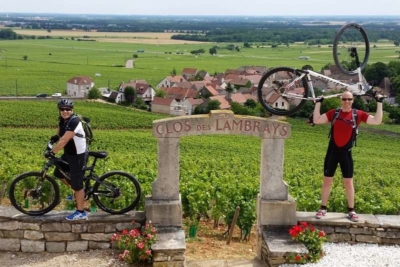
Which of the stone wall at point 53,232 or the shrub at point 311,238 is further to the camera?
the stone wall at point 53,232

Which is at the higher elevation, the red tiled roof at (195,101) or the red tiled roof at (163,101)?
the red tiled roof at (163,101)

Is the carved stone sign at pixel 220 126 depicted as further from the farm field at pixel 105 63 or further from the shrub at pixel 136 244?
the farm field at pixel 105 63

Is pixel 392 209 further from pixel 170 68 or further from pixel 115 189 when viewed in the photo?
pixel 170 68

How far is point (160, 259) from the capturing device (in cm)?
702

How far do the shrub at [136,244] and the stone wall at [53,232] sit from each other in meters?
0.36

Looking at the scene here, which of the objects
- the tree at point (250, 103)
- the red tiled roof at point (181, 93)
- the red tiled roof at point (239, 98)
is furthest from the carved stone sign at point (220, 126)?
the red tiled roof at point (239, 98)

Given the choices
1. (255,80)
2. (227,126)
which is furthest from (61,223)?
(255,80)

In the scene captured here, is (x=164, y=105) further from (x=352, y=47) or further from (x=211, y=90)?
(x=352, y=47)

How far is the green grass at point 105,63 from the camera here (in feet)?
265

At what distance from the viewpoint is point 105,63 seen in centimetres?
11350

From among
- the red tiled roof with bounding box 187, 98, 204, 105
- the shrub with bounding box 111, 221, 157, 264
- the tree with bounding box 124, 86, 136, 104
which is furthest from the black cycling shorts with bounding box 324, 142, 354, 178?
the tree with bounding box 124, 86, 136, 104

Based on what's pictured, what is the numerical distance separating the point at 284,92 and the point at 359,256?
9.29 ft

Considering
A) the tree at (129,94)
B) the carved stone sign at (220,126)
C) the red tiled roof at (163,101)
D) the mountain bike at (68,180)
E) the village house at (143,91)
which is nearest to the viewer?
the mountain bike at (68,180)

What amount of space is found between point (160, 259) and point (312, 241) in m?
2.30
